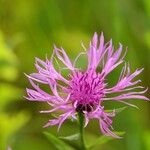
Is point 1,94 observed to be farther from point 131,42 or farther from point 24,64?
point 131,42

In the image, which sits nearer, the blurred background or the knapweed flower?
the knapweed flower

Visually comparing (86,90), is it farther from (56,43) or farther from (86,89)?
(56,43)

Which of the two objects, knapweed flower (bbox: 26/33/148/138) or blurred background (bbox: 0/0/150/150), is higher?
blurred background (bbox: 0/0/150/150)

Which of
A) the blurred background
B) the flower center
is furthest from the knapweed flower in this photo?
the blurred background

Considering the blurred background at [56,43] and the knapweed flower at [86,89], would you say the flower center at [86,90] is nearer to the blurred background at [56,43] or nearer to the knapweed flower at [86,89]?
the knapweed flower at [86,89]

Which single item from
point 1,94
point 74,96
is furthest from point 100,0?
point 74,96

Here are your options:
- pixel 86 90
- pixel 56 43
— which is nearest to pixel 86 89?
pixel 86 90

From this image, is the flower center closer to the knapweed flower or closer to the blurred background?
the knapweed flower
